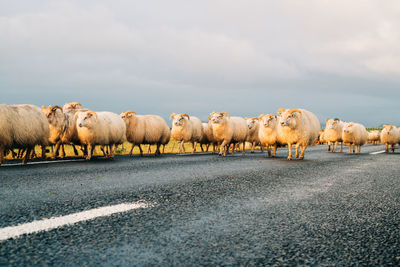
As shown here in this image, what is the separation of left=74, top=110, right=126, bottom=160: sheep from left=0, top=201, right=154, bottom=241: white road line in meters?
8.04

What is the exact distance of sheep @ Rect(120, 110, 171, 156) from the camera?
15025mm

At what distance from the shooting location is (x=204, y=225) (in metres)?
2.73

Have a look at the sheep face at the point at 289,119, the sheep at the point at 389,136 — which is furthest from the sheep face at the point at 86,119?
the sheep at the point at 389,136

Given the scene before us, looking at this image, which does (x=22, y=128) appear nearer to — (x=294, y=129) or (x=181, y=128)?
(x=294, y=129)

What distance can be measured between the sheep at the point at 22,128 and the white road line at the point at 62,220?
664 centimetres

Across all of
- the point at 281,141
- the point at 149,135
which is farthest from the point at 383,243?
the point at 149,135

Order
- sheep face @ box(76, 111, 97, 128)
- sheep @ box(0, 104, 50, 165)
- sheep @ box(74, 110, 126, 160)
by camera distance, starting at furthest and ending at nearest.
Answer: sheep @ box(74, 110, 126, 160) → sheep face @ box(76, 111, 97, 128) → sheep @ box(0, 104, 50, 165)

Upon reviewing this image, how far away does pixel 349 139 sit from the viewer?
18.7m

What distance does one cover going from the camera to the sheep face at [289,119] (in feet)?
38.7

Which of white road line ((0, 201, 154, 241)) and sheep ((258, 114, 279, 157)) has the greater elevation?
sheep ((258, 114, 279, 157))

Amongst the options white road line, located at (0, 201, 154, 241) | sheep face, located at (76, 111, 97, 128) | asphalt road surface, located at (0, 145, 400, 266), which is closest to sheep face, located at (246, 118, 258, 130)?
sheep face, located at (76, 111, 97, 128)

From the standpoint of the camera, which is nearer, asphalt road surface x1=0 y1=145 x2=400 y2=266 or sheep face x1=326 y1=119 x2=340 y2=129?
asphalt road surface x1=0 y1=145 x2=400 y2=266

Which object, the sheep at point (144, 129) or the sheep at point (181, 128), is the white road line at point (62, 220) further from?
the sheep at point (181, 128)

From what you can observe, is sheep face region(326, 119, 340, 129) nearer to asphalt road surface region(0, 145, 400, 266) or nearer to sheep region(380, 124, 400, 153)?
sheep region(380, 124, 400, 153)
